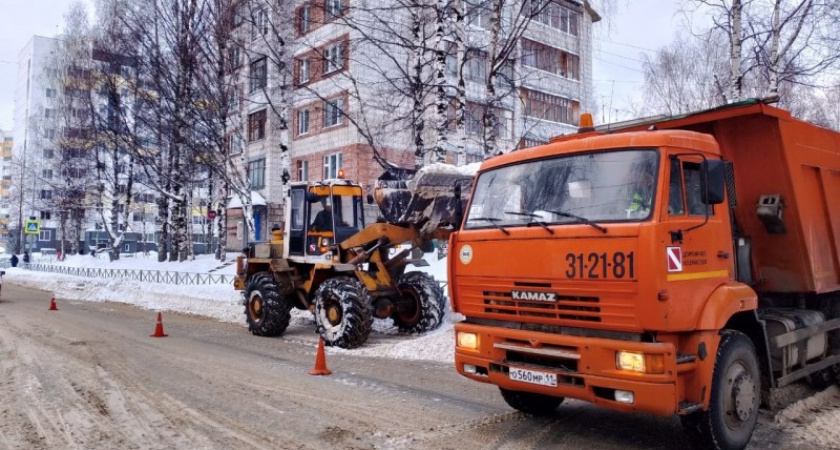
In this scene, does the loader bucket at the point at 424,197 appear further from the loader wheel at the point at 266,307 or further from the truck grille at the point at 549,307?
the truck grille at the point at 549,307

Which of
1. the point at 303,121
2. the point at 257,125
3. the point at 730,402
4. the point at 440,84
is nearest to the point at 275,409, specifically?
the point at 730,402

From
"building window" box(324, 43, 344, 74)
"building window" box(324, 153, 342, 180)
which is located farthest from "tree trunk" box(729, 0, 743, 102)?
"building window" box(324, 153, 342, 180)

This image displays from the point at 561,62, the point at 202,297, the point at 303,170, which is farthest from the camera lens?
the point at 303,170

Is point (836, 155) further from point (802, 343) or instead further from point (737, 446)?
point (737, 446)

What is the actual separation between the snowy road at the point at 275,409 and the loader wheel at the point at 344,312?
477mm

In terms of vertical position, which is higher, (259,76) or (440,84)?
(259,76)

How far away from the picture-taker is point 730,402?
516 cm

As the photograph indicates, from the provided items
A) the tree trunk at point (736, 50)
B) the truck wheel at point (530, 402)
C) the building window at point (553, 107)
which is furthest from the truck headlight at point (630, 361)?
the building window at point (553, 107)

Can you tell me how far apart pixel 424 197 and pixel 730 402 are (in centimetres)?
603

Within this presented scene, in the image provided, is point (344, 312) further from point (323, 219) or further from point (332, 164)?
point (332, 164)

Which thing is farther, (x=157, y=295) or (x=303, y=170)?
(x=303, y=170)

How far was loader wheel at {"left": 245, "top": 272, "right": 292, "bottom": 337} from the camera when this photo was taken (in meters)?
12.6

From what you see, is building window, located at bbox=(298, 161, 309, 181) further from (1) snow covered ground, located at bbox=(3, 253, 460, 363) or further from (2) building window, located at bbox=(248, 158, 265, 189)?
(1) snow covered ground, located at bbox=(3, 253, 460, 363)

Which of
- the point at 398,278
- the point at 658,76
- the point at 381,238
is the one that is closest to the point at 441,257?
the point at 398,278
